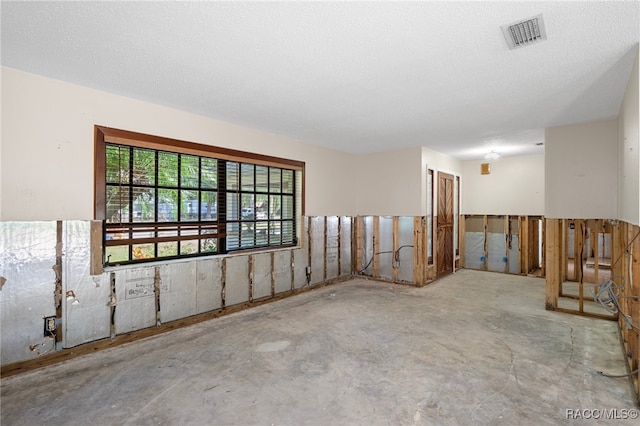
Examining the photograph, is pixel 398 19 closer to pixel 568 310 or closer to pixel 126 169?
pixel 126 169

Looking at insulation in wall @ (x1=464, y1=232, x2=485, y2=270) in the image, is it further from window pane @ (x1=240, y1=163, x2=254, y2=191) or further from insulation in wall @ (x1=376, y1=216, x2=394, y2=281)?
window pane @ (x1=240, y1=163, x2=254, y2=191)

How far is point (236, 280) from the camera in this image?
4457 millimetres

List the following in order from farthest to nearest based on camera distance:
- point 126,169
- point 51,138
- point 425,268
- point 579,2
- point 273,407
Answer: point 425,268, point 126,169, point 51,138, point 273,407, point 579,2

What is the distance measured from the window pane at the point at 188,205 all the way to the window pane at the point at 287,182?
1647 millimetres

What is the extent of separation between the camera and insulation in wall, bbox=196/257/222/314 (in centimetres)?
405

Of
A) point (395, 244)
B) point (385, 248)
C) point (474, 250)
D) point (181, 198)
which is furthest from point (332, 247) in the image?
point (474, 250)

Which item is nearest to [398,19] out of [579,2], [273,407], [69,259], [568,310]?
[579,2]

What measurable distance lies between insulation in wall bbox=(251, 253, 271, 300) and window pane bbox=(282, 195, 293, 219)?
82cm

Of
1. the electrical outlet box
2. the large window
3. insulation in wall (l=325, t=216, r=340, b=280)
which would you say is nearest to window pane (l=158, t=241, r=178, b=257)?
the large window

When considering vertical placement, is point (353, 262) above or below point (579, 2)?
below

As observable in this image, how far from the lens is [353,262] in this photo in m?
6.78

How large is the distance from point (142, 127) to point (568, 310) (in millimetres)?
6164

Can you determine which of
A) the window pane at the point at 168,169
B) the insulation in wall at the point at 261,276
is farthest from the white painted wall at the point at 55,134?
the insulation in wall at the point at 261,276

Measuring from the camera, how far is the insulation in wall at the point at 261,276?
4711 mm
